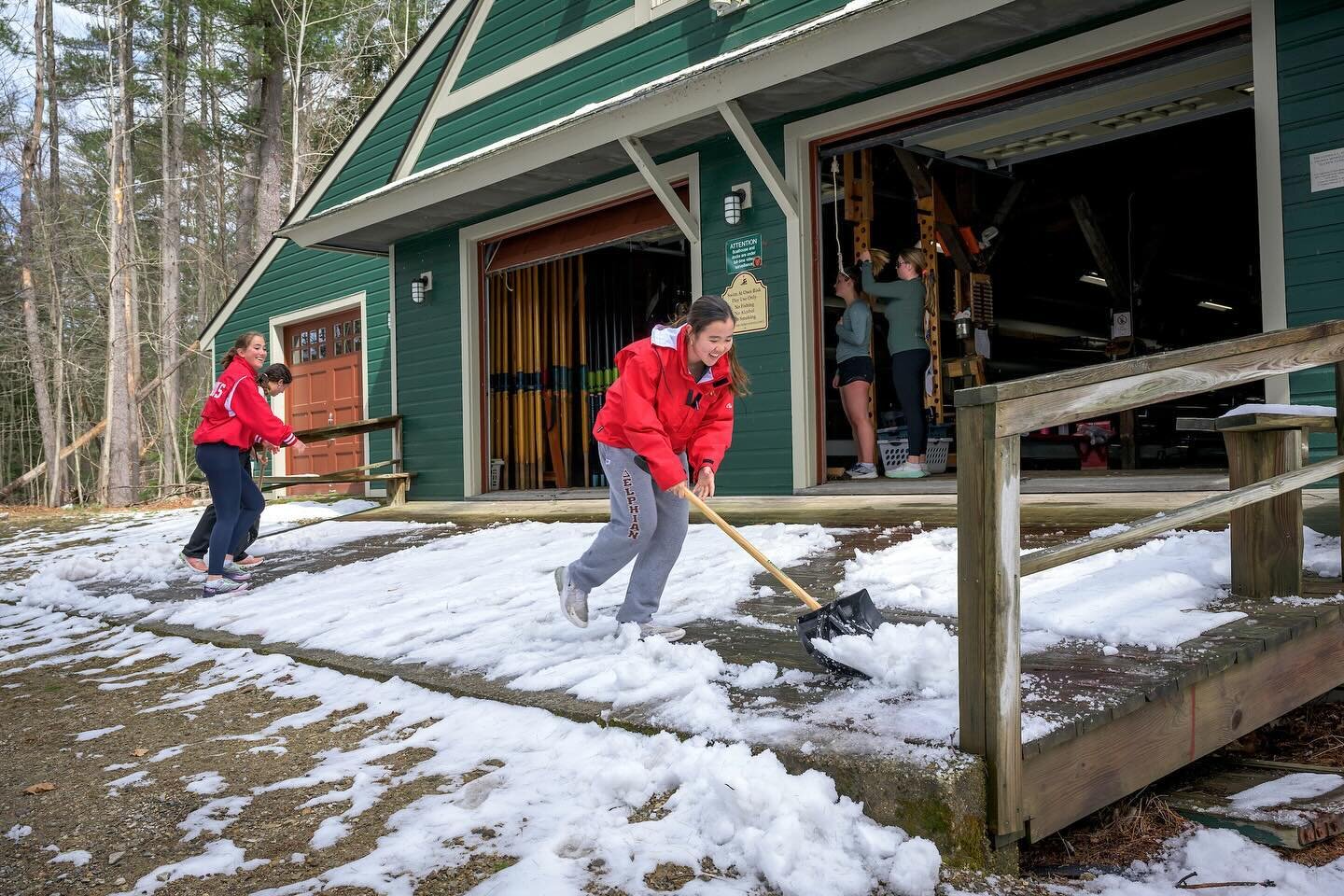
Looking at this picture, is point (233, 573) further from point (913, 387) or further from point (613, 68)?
point (613, 68)

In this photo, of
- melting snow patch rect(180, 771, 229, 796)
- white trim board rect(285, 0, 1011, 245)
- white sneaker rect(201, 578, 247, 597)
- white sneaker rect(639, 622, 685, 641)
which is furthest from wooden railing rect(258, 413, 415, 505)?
melting snow patch rect(180, 771, 229, 796)

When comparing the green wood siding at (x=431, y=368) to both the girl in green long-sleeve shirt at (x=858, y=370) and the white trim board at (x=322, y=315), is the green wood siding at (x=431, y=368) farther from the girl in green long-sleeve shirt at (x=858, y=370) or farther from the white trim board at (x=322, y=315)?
the girl in green long-sleeve shirt at (x=858, y=370)

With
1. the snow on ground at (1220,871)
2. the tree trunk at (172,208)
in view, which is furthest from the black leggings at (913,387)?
the tree trunk at (172,208)

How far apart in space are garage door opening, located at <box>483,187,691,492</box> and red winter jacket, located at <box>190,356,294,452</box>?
441 centimetres

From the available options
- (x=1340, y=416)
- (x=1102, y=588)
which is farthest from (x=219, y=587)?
(x=1340, y=416)

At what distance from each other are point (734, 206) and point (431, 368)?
15.5 feet

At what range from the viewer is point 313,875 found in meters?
2.56

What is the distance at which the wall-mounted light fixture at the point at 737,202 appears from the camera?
8.18m

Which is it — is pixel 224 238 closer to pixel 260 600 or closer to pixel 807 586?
pixel 260 600

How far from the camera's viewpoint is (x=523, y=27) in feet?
34.7

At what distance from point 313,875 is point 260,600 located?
14.2 feet

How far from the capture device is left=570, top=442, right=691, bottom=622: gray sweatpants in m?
4.28

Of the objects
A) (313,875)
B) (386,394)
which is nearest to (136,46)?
(386,394)

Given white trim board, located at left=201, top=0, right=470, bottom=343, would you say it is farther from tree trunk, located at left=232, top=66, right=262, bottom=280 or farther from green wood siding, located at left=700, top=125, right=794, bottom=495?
tree trunk, located at left=232, top=66, right=262, bottom=280
